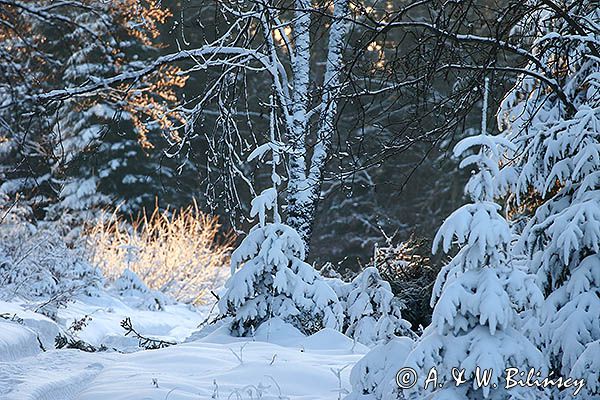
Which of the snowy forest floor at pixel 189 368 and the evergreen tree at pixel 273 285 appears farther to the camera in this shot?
the evergreen tree at pixel 273 285

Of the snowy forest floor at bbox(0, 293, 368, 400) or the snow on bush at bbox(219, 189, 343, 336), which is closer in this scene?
the snowy forest floor at bbox(0, 293, 368, 400)

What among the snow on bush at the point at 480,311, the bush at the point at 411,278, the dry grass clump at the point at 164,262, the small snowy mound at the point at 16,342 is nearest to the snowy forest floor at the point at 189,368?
the small snowy mound at the point at 16,342

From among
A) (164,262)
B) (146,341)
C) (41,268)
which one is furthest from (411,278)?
(164,262)

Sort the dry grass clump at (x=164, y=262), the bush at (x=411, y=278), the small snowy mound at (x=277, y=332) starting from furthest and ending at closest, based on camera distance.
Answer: the dry grass clump at (x=164, y=262) → the bush at (x=411, y=278) → the small snowy mound at (x=277, y=332)

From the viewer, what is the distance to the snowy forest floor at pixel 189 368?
430 cm

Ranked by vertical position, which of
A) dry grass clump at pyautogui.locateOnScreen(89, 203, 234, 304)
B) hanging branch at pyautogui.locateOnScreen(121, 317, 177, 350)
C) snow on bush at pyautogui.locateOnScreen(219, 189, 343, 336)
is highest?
dry grass clump at pyautogui.locateOnScreen(89, 203, 234, 304)

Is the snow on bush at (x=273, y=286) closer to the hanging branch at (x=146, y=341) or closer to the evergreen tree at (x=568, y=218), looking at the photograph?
the hanging branch at (x=146, y=341)

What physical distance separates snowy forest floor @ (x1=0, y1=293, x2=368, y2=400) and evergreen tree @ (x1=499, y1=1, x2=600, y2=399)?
4.44 ft

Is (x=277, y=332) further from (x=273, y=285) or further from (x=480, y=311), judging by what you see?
(x=480, y=311)

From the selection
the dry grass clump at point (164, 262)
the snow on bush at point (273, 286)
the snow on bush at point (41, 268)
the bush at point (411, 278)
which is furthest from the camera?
the dry grass clump at point (164, 262)

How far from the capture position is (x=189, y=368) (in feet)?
16.8

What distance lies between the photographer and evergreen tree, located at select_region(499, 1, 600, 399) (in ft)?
13.9

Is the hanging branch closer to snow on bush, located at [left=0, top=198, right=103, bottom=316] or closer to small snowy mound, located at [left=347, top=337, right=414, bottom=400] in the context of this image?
snow on bush, located at [left=0, top=198, right=103, bottom=316]

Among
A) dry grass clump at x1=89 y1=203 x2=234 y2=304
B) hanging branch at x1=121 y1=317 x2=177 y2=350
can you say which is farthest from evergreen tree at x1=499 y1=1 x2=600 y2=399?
dry grass clump at x1=89 y1=203 x2=234 y2=304
